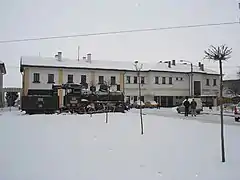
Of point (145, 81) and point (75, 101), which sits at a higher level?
point (145, 81)

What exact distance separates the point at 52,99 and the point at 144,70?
3904cm

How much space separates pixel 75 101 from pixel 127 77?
3452cm

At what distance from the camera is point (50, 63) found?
60.9 meters

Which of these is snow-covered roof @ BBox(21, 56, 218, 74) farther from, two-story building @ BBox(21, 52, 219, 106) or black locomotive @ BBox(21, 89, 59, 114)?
black locomotive @ BBox(21, 89, 59, 114)

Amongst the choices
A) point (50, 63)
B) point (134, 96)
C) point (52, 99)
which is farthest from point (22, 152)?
point (134, 96)

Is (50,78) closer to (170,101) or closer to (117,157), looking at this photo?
(170,101)

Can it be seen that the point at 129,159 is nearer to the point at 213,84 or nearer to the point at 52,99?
the point at 52,99

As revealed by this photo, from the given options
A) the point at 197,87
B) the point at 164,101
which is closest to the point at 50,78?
the point at 164,101

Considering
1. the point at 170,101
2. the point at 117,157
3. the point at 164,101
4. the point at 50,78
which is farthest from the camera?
the point at 170,101

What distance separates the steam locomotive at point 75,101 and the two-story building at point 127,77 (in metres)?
23.2

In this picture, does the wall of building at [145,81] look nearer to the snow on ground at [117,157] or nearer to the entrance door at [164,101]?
the entrance door at [164,101]

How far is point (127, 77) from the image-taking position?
219 ft

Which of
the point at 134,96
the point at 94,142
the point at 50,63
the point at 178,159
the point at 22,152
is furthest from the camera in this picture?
the point at 134,96

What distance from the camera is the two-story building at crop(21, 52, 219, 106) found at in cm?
5944
